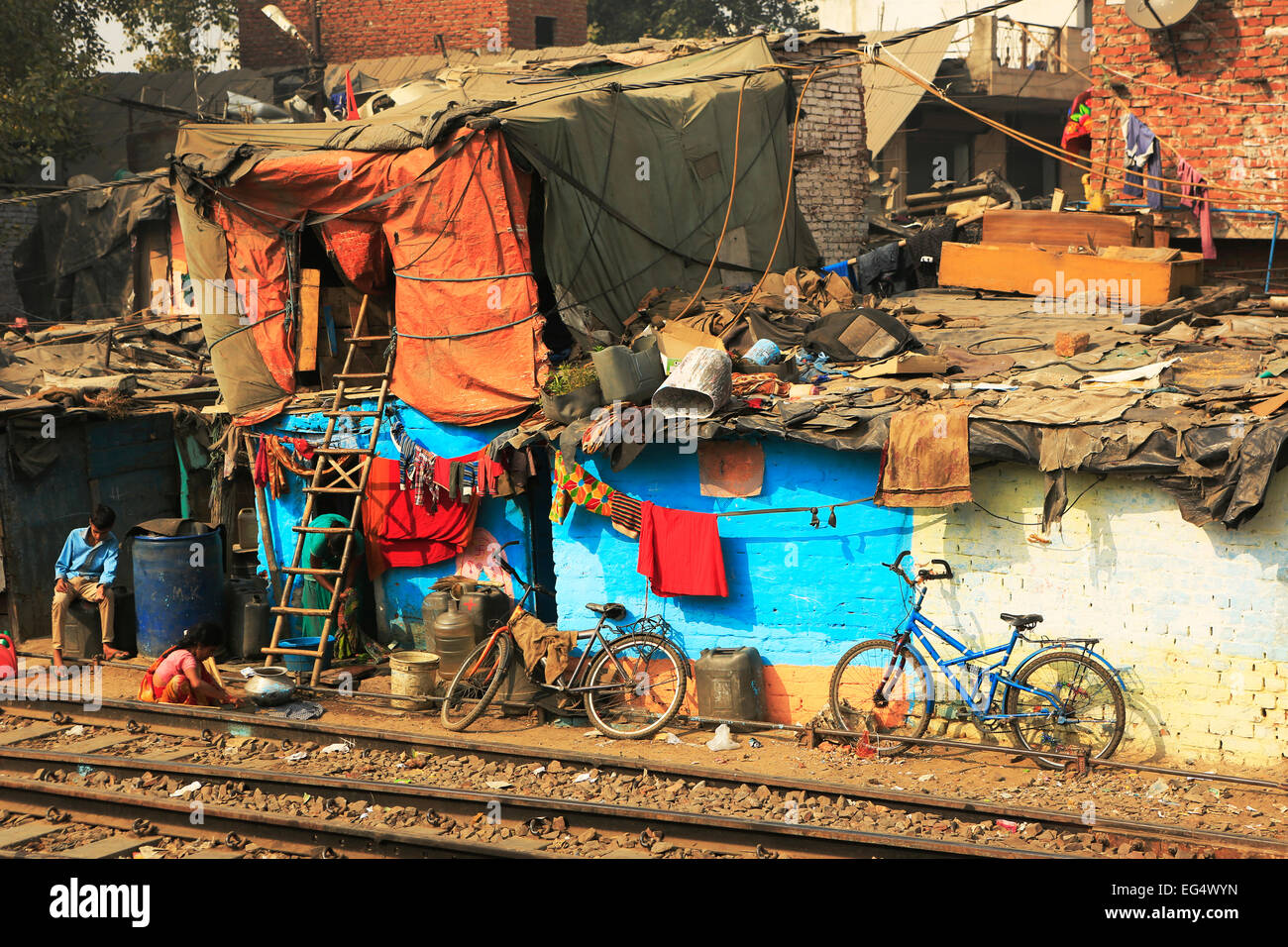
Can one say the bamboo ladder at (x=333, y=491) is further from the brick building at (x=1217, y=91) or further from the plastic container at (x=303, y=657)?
the brick building at (x=1217, y=91)

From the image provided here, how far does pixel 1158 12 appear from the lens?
14.5 meters

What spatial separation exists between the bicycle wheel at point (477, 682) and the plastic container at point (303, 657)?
2.20 meters

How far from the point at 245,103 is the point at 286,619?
1304 centimetres

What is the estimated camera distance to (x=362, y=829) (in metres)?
8.60

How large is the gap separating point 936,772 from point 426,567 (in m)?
6.21

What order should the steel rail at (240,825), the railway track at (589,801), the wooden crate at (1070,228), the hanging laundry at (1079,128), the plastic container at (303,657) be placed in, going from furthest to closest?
the hanging laundry at (1079,128), the wooden crate at (1070,228), the plastic container at (303,657), the steel rail at (240,825), the railway track at (589,801)

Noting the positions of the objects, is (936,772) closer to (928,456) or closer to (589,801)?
(928,456)

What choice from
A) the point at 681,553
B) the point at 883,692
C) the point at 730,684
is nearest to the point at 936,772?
the point at 883,692

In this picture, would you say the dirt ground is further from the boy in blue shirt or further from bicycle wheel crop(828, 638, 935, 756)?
the boy in blue shirt

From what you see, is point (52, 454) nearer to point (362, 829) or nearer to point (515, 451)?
point (515, 451)

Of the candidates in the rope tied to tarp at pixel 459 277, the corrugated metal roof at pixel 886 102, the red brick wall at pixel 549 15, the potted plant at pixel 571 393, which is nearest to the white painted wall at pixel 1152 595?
the potted plant at pixel 571 393

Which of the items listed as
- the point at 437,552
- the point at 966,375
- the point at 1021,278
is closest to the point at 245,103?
the point at 437,552

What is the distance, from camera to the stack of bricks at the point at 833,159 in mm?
17719
